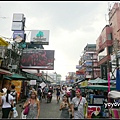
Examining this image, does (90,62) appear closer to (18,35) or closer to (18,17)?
(18,17)

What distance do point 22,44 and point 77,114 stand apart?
76.9ft

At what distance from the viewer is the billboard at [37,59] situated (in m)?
27.9

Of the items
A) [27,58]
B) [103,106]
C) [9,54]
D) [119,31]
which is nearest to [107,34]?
[119,31]

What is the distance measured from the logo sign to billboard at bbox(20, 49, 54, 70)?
3796 millimetres

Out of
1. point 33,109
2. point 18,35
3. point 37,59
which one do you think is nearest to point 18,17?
point 18,35

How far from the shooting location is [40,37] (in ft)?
105

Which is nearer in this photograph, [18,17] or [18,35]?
[18,35]

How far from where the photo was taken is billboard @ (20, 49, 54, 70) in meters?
27.9

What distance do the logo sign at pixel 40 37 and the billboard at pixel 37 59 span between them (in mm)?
3796

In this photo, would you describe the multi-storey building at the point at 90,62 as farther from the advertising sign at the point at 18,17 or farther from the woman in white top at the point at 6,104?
the woman in white top at the point at 6,104

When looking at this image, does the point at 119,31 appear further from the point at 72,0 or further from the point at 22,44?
the point at 72,0

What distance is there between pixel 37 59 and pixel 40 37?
5.87m

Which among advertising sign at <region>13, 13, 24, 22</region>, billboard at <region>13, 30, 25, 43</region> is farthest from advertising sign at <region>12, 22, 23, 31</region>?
billboard at <region>13, 30, 25, 43</region>

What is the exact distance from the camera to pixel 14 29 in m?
28.3
